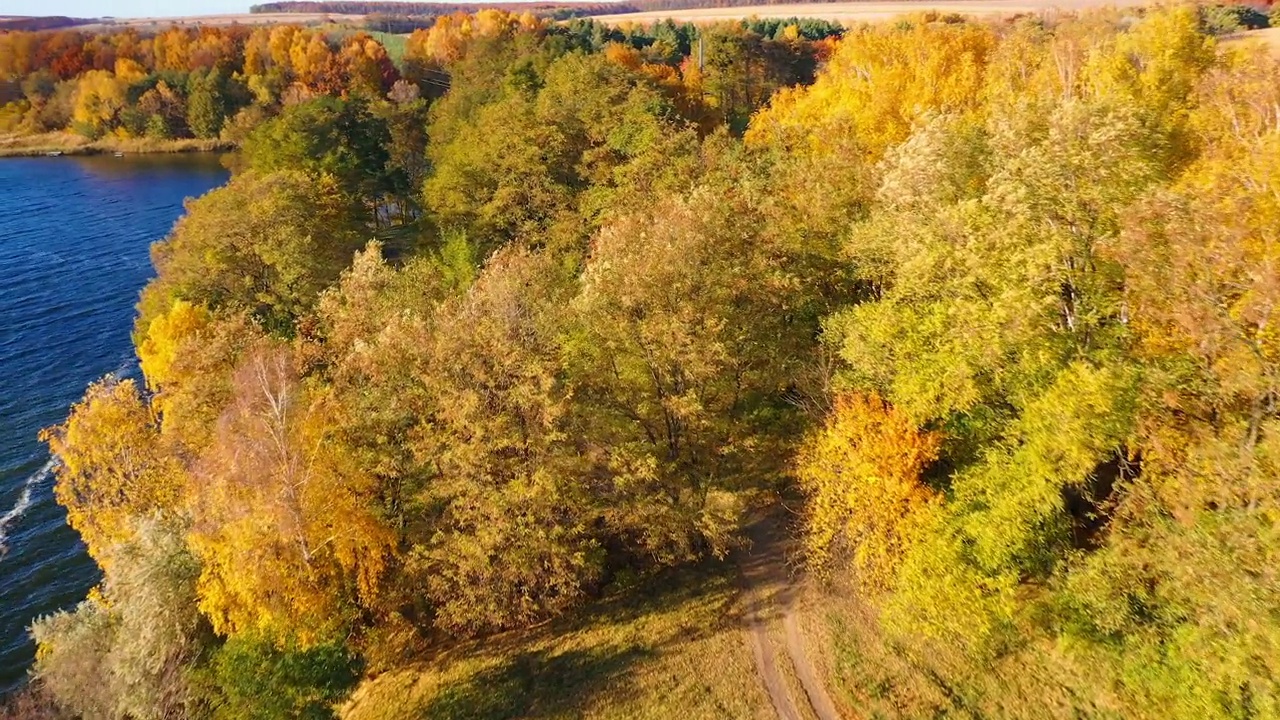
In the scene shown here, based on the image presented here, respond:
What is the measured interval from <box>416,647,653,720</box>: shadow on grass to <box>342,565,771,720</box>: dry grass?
31 millimetres

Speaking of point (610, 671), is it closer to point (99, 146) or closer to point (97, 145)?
point (99, 146)

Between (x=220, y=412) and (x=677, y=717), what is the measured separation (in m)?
19.8

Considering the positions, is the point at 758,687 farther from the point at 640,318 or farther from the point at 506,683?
the point at 640,318

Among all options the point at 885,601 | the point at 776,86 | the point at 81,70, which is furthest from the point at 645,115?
the point at 81,70

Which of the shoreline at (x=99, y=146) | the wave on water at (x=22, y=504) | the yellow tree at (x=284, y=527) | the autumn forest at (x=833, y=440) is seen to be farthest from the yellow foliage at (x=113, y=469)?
the shoreline at (x=99, y=146)

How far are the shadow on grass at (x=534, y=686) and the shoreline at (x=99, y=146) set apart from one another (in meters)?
115

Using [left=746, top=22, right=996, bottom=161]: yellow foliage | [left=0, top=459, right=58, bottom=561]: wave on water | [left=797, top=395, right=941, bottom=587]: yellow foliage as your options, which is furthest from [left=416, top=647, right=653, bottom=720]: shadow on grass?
[left=0, top=459, right=58, bottom=561]: wave on water

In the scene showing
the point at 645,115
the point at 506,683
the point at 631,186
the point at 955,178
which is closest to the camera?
the point at 506,683

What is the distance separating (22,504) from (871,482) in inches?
1562

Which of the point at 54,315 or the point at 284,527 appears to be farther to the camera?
the point at 54,315

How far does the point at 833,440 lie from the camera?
901 inches

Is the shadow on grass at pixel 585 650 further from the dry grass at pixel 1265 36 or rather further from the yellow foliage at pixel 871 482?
the dry grass at pixel 1265 36

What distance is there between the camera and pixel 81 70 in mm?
A: 135125

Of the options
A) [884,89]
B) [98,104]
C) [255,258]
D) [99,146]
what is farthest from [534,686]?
[98,104]
